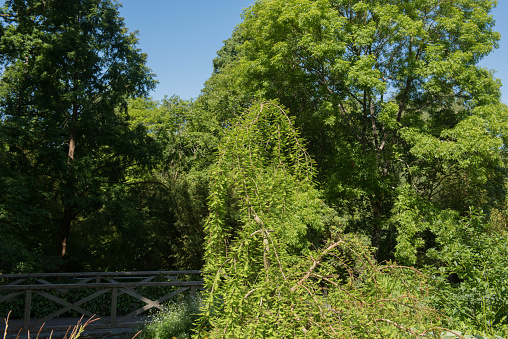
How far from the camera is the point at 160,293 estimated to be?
32.5 feet

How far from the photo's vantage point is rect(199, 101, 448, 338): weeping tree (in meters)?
2.43

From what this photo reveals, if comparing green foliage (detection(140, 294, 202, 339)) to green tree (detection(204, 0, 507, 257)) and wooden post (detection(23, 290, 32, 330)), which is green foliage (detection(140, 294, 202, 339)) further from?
green tree (detection(204, 0, 507, 257))

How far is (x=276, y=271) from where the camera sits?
2619 mm

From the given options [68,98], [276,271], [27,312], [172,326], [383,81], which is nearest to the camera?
[276,271]

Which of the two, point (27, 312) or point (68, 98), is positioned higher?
point (68, 98)

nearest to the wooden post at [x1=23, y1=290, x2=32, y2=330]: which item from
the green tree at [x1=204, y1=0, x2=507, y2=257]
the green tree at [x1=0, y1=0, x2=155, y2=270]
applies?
the green tree at [x1=0, y1=0, x2=155, y2=270]

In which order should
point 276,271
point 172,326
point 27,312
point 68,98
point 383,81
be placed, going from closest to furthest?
point 276,271, point 172,326, point 27,312, point 68,98, point 383,81

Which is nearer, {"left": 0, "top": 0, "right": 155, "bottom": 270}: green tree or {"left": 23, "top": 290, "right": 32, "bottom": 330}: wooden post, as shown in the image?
{"left": 23, "top": 290, "right": 32, "bottom": 330}: wooden post

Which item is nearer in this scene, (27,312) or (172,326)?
(172,326)

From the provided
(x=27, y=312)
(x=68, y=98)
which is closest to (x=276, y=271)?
(x=27, y=312)

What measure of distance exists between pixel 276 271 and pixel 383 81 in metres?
11.2

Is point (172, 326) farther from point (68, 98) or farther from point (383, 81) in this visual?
point (383, 81)

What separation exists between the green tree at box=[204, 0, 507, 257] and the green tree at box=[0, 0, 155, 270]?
14.2ft

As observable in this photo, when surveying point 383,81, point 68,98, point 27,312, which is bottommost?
point 27,312
